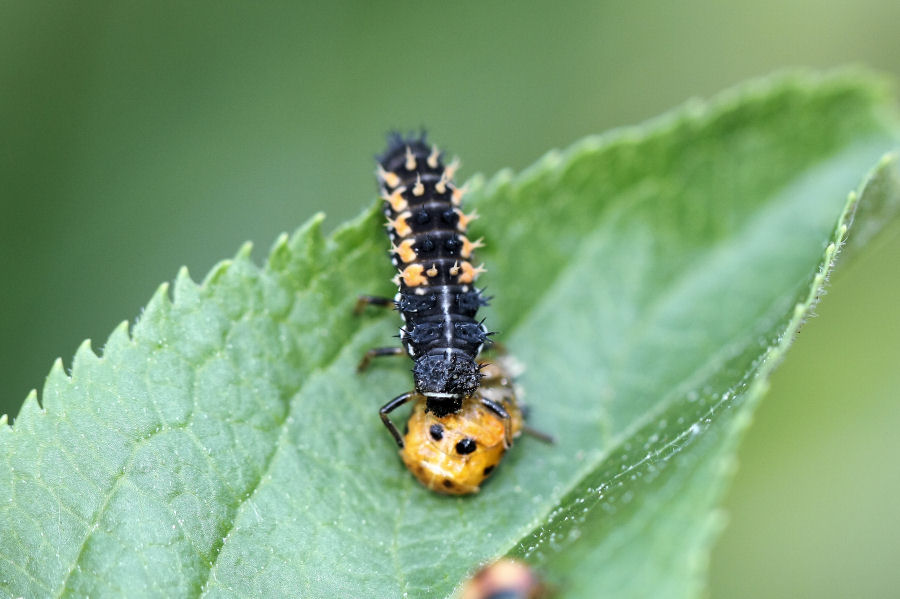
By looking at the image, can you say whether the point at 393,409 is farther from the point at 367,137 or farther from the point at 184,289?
the point at 367,137

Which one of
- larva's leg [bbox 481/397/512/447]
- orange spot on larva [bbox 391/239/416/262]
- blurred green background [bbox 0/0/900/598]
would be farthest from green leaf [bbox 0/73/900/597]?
blurred green background [bbox 0/0/900/598]

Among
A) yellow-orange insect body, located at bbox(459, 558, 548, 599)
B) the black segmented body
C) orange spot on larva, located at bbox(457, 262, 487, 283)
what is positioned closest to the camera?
yellow-orange insect body, located at bbox(459, 558, 548, 599)

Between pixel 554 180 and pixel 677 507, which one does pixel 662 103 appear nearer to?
pixel 554 180

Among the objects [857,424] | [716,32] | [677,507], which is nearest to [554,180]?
[677,507]

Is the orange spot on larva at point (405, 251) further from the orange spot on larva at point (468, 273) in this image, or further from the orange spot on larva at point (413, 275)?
the orange spot on larva at point (468, 273)

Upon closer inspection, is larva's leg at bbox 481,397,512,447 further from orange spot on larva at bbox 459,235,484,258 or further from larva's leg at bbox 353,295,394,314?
orange spot on larva at bbox 459,235,484,258

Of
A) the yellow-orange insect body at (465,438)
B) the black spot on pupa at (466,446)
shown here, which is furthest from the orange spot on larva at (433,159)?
the black spot on pupa at (466,446)

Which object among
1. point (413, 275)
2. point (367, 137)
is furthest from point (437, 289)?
point (367, 137)
